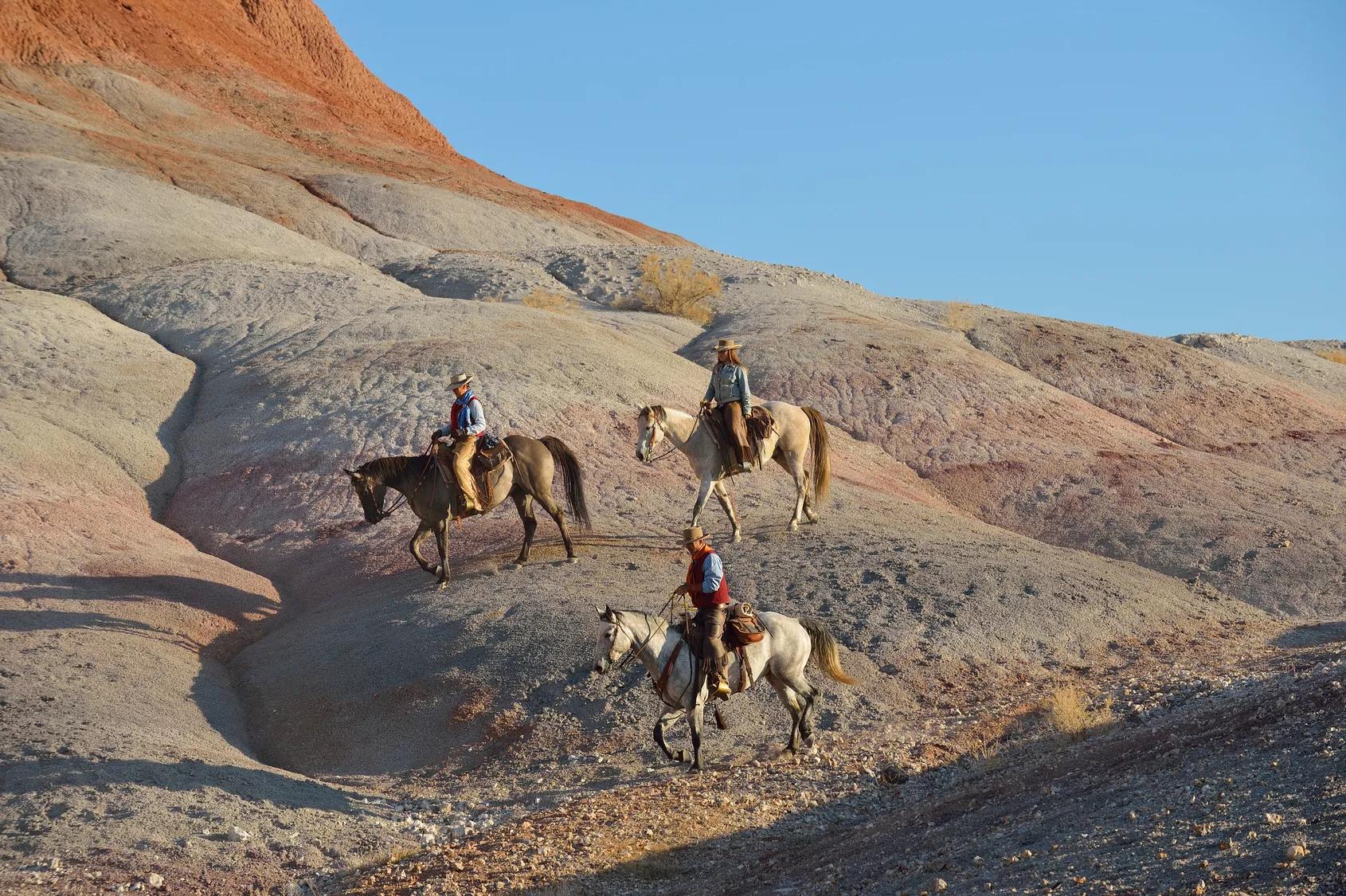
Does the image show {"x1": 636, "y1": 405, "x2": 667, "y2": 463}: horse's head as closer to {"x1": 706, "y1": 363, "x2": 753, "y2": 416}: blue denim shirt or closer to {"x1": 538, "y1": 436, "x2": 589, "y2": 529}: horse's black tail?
{"x1": 706, "y1": 363, "x2": 753, "y2": 416}: blue denim shirt

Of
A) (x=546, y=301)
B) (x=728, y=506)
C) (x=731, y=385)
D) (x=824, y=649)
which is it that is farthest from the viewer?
(x=546, y=301)

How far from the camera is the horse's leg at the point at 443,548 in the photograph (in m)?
18.4

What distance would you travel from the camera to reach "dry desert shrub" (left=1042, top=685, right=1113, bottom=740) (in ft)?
44.8

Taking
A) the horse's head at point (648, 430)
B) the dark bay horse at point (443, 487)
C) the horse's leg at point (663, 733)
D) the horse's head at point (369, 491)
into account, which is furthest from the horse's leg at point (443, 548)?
the horse's leg at point (663, 733)

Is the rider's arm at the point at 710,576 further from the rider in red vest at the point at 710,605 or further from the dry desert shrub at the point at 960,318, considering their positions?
the dry desert shrub at the point at 960,318

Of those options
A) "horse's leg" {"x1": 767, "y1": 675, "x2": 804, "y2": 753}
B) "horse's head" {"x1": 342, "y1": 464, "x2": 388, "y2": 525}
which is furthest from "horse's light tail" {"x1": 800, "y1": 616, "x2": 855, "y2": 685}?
"horse's head" {"x1": 342, "y1": 464, "x2": 388, "y2": 525}

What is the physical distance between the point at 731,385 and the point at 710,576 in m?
7.18

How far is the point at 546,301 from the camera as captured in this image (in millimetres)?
36875

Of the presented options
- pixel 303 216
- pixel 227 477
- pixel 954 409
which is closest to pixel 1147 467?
pixel 954 409

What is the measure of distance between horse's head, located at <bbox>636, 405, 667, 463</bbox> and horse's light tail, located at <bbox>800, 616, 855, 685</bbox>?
17.8ft

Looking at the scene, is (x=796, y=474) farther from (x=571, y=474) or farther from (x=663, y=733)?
(x=663, y=733)

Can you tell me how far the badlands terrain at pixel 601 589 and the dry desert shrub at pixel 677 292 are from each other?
868mm

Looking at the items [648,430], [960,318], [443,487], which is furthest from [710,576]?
[960,318]

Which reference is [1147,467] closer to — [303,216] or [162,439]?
[162,439]
